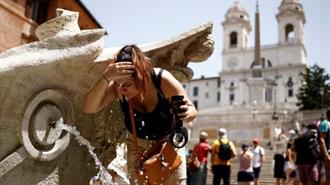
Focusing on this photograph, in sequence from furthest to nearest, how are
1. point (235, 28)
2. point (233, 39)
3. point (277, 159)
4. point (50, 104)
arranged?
point (233, 39)
point (235, 28)
point (277, 159)
point (50, 104)

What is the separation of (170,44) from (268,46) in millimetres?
90499

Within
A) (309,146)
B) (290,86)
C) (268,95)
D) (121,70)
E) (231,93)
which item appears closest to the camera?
(121,70)

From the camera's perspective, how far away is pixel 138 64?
8.37 feet

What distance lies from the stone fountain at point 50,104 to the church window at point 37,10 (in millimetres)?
18047

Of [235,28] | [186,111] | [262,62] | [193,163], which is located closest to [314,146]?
[193,163]

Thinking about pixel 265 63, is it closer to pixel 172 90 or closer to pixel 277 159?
pixel 277 159

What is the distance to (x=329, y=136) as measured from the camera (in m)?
7.02

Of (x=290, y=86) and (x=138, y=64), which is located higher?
(x=290, y=86)

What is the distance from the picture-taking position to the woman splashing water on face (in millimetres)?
2564

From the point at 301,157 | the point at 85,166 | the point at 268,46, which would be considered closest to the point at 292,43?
the point at 268,46

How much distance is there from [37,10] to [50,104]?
63.6 ft

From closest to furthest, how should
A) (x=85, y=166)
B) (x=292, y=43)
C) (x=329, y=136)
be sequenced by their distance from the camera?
(x=85, y=166)
(x=329, y=136)
(x=292, y=43)

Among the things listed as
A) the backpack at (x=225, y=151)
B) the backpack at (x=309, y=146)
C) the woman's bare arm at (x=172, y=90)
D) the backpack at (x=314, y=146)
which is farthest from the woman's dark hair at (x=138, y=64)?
the backpack at (x=225, y=151)

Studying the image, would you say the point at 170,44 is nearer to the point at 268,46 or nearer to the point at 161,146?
the point at 161,146
